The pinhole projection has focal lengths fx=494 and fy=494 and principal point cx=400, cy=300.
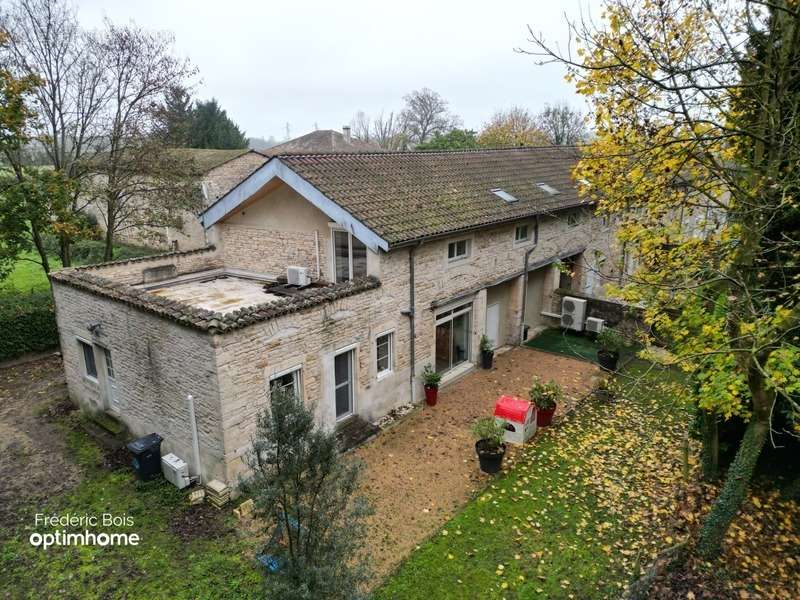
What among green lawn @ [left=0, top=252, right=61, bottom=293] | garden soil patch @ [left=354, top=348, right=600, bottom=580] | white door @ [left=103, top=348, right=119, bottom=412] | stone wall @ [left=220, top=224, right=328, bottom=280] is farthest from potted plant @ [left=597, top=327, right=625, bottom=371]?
green lawn @ [left=0, top=252, right=61, bottom=293]

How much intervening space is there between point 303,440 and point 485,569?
16.8ft

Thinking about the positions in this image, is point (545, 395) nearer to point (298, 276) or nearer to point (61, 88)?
point (298, 276)

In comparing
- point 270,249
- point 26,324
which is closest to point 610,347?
point 270,249

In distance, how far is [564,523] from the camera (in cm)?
951

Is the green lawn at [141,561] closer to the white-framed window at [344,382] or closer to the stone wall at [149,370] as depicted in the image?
the stone wall at [149,370]

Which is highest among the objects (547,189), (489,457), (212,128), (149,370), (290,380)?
(212,128)

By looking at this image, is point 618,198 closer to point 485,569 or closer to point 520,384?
point 485,569

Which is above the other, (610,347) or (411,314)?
(411,314)

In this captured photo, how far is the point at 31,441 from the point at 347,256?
9.37 meters

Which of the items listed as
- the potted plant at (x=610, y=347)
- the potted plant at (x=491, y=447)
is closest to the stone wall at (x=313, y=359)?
the potted plant at (x=491, y=447)

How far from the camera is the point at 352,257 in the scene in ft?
45.1

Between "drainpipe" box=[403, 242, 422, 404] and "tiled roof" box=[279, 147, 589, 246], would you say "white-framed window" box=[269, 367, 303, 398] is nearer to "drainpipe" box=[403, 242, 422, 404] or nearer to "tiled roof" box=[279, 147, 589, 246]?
"drainpipe" box=[403, 242, 422, 404]

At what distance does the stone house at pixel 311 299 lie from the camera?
1012 centimetres

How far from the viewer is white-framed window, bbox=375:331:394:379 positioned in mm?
13469
